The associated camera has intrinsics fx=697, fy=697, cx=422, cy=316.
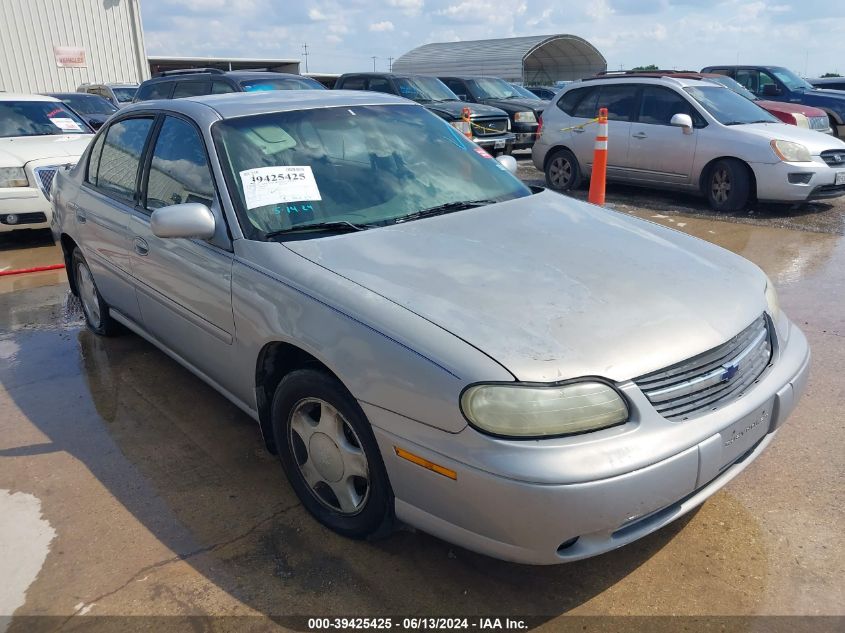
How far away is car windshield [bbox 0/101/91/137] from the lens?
818 centimetres

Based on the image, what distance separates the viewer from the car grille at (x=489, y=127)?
1260 centimetres

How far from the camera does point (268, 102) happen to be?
3.46m

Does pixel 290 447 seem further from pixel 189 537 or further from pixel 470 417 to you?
pixel 470 417

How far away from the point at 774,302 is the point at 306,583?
2.11 meters

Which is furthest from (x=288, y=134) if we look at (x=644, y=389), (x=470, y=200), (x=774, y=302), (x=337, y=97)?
(x=774, y=302)

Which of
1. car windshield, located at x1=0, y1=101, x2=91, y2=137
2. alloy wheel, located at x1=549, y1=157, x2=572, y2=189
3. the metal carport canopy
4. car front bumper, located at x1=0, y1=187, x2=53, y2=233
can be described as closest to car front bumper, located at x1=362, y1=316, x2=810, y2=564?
car front bumper, located at x1=0, y1=187, x2=53, y2=233

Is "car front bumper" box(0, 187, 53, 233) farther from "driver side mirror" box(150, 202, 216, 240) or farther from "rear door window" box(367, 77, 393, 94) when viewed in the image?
"rear door window" box(367, 77, 393, 94)

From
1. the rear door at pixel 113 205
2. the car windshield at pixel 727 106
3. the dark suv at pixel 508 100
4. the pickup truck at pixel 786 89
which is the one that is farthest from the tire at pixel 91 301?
the pickup truck at pixel 786 89

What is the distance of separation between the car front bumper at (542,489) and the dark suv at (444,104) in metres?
10.5

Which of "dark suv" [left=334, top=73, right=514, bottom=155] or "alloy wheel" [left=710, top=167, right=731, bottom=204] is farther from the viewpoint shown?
"dark suv" [left=334, top=73, right=514, bottom=155]

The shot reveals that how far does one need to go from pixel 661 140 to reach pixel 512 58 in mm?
35501

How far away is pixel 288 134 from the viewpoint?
3.24 metres

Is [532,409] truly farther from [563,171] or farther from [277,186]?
[563,171]

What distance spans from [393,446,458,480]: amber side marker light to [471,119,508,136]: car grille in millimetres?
11031
